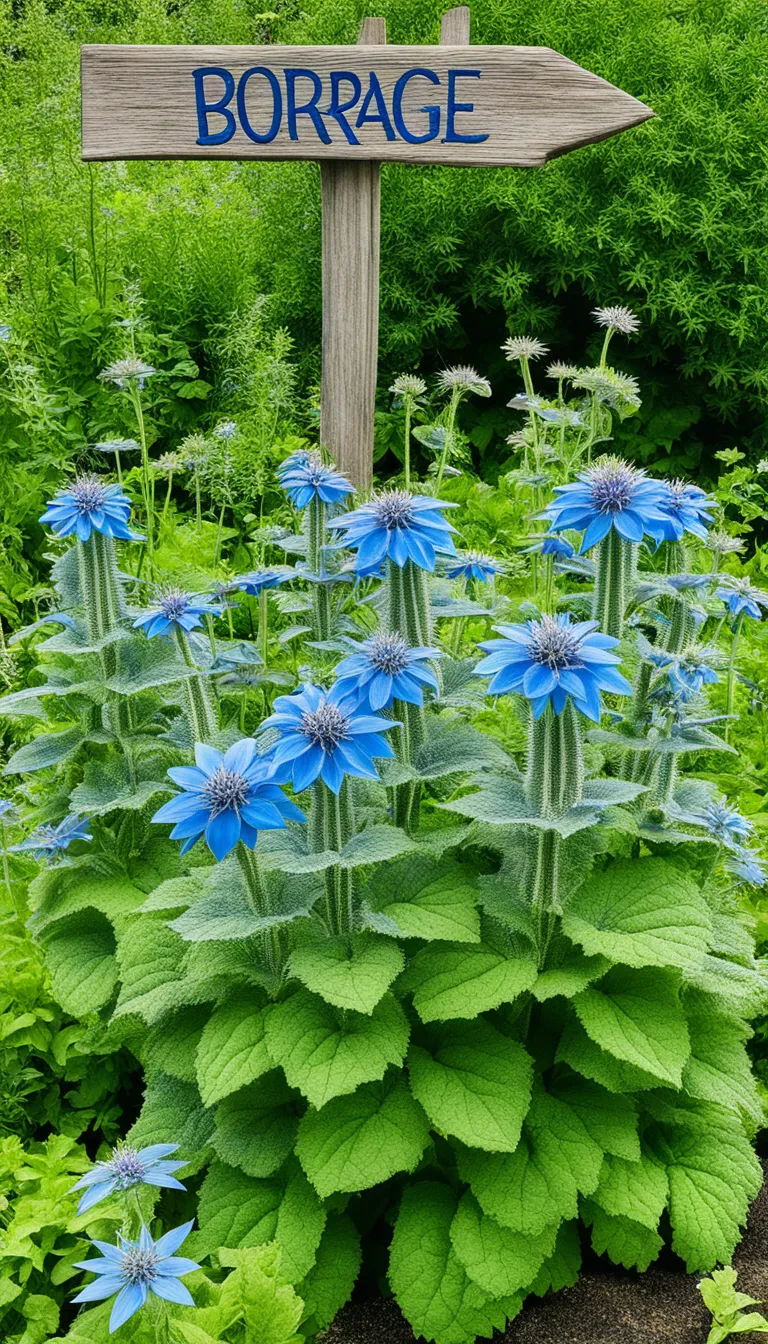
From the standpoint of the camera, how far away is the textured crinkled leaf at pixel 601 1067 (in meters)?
1.98

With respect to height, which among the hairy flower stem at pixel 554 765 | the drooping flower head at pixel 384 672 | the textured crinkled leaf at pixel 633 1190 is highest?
the drooping flower head at pixel 384 672

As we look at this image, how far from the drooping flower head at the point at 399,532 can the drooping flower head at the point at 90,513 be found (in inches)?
21.7

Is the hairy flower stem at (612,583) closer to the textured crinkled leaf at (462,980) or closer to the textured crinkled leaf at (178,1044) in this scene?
the textured crinkled leaf at (462,980)

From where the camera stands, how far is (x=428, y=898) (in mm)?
2012

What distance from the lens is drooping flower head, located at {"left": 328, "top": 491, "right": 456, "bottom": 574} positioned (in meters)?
1.91

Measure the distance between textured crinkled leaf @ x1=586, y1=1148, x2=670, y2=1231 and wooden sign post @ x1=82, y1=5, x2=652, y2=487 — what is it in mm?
2368

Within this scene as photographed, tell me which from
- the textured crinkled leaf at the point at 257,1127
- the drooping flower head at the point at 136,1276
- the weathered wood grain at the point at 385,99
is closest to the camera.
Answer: the drooping flower head at the point at 136,1276

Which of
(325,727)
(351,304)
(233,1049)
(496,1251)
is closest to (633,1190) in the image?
(496,1251)

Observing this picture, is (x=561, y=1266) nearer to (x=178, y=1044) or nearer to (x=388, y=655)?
(x=178, y=1044)

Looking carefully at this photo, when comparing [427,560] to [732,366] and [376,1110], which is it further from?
[732,366]

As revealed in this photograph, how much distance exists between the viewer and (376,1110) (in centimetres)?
198

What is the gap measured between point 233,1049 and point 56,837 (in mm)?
705

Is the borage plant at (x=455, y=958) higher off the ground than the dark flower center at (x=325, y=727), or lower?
lower

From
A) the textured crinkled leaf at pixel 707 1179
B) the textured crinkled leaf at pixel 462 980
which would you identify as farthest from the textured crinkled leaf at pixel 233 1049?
the textured crinkled leaf at pixel 707 1179
